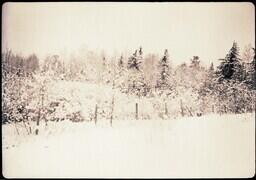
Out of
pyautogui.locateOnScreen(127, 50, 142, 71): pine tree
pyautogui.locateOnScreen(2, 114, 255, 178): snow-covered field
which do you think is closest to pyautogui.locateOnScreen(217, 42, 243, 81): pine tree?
pyautogui.locateOnScreen(2, 114, 255, 178): snow-covered field

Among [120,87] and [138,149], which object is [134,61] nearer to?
[120,87]

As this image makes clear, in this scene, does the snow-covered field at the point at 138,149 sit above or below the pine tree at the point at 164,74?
below

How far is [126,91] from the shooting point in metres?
1.40

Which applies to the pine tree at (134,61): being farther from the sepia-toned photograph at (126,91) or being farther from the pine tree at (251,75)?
the pine tree at (251,75)

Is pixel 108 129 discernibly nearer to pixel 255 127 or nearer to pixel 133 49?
pixel 133 49

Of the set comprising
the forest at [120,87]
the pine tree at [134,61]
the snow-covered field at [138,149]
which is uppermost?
the pine tree at [134,61]

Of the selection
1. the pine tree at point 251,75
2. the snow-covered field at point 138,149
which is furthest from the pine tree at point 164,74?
the pine tree at point 251,75

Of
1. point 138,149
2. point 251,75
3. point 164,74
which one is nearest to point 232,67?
point 251,75

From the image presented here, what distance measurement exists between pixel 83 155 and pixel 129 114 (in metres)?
0.24

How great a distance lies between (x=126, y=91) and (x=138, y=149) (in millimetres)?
235

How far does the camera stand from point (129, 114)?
4.58 ft

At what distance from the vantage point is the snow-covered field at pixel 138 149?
138 centimetres

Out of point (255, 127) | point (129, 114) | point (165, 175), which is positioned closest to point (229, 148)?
point (255, 127)

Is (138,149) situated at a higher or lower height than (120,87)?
lower
